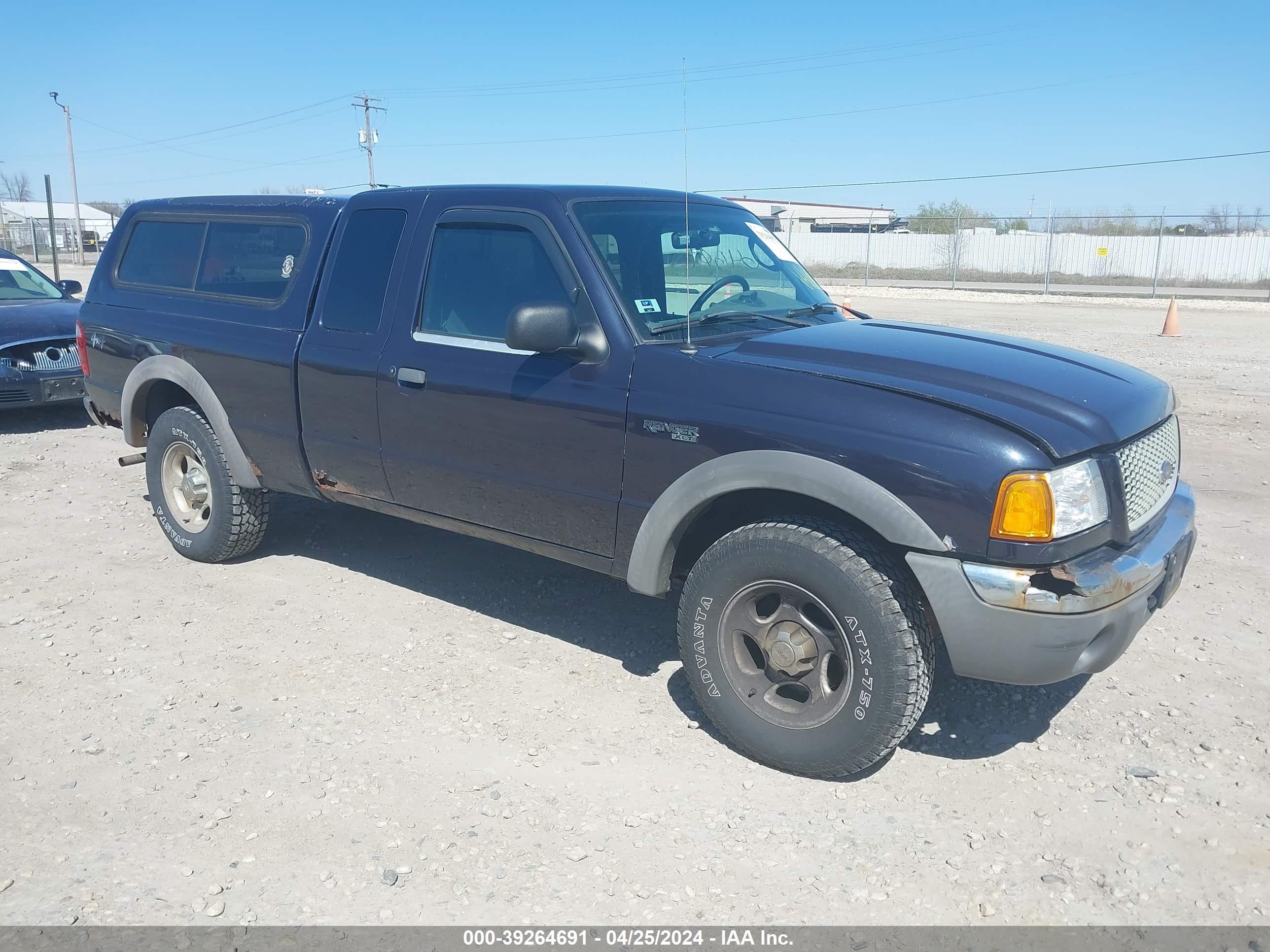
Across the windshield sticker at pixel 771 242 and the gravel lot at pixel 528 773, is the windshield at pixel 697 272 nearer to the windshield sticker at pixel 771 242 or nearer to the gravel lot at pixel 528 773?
the windshield sticker at pixel 771 242

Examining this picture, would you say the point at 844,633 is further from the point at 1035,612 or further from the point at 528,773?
the point at 528,773

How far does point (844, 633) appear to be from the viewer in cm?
329

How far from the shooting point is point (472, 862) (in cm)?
307

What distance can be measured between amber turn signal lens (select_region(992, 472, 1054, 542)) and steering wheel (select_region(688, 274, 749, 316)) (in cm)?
149

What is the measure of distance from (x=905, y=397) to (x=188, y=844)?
2678 millimetres

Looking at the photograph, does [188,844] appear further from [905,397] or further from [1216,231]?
[1216,231]

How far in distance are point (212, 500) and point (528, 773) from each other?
288 cm

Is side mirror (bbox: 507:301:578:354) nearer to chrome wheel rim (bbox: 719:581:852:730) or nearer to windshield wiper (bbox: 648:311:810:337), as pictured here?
windshield wiper (bbox: 648:311:810:337)

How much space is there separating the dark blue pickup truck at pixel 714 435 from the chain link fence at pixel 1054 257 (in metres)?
28.4

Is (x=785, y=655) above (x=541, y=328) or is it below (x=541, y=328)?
below

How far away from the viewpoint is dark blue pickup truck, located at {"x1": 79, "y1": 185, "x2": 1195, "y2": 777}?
10.2 ft

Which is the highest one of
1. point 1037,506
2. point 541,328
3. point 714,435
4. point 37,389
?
point 541,328

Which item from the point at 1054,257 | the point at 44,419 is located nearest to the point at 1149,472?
the point at 44,419
